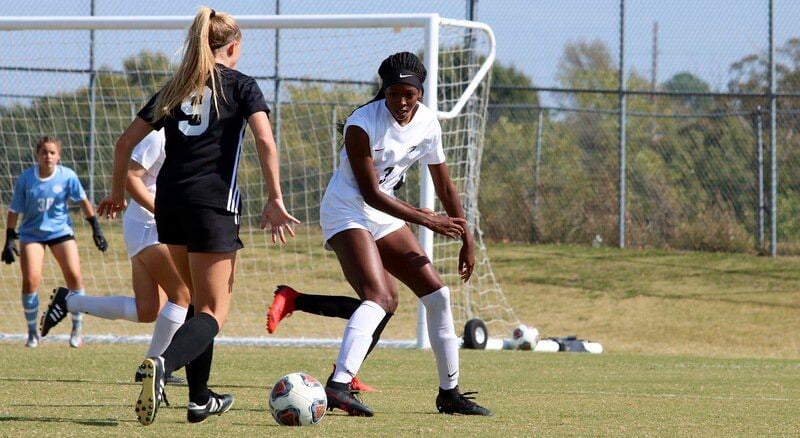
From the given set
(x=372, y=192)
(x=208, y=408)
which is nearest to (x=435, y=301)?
(x=372, y=192)

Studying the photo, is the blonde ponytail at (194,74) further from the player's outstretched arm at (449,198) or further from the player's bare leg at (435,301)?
the player's outstretched arm at (449,198)

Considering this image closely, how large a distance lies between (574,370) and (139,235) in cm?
370

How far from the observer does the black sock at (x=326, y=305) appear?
22.4 feet

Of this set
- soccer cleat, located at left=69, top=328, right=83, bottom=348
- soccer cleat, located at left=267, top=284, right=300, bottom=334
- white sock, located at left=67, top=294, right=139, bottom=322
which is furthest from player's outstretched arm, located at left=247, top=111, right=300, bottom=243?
soccer cleat, located at left=69, top=328, right=83, bottom=348

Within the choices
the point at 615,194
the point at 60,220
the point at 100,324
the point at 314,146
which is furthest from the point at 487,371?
the point at 615,194

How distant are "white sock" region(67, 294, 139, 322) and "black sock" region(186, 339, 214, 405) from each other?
123 inches

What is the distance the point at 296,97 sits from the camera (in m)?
15.6

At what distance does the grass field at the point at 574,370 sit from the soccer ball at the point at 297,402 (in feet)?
0.26

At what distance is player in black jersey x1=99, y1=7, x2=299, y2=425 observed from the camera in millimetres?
5496

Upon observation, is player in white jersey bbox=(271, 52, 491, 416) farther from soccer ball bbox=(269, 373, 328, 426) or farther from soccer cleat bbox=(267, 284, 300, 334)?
soccer ball bbox=(269, 373, 328, 426)

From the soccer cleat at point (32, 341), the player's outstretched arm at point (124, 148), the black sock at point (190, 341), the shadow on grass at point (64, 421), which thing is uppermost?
the player's outstretched arm at point (124, 148)

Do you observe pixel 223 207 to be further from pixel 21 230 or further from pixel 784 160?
pixel 784 160

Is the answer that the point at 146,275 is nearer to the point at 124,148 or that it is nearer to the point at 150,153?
the point at 150,153

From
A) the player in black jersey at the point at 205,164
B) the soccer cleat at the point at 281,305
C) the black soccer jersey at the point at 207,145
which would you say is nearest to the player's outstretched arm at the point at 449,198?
the soccer cleat at the point at 281,305
